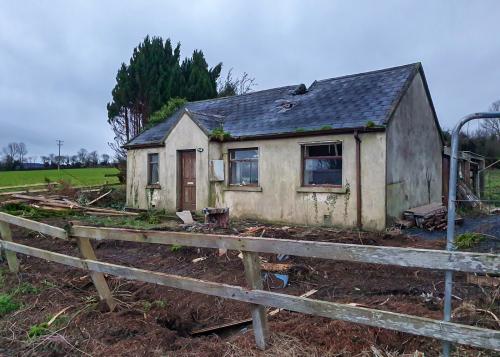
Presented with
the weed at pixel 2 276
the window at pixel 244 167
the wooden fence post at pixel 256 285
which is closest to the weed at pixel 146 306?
the wooden fence post at pixel 256 285

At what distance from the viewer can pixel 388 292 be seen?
5.09 m

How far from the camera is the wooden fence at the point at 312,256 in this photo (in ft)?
8.04

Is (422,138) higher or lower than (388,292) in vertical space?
higher

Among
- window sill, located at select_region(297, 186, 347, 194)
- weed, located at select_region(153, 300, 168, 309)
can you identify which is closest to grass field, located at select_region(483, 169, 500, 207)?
weed, located at select_region(153, 300, 168, 309)

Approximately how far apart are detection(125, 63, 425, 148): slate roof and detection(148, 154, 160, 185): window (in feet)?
2.24

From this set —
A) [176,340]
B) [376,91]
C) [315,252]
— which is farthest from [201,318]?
[376,91]

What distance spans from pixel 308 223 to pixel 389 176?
2892mm

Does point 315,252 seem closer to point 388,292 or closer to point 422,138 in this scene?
point 388,292

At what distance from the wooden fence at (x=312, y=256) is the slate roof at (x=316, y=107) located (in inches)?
340

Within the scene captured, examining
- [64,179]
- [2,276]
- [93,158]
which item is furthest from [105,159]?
[2,276]

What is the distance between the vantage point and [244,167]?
46.5 feet

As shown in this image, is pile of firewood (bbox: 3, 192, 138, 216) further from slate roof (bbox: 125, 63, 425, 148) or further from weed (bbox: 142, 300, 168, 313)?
weed (bbox: 142, 300, 168, 313)

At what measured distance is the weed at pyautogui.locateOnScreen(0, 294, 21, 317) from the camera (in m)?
4.80

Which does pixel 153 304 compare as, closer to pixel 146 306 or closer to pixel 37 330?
pixel 146 306
